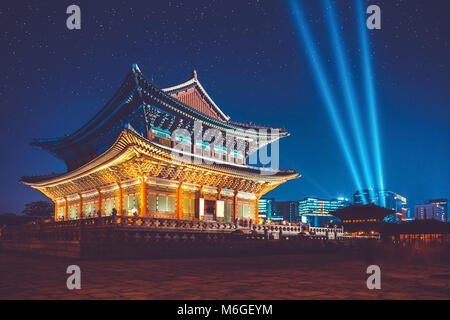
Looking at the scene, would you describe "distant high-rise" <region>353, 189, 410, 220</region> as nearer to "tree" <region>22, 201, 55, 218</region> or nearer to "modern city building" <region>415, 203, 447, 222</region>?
"modern city building" <region>415, 203, 447, 222</region>

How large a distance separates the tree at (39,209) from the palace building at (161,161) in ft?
83.2

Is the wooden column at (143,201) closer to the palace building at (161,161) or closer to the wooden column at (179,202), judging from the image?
the palace building at (161,161)

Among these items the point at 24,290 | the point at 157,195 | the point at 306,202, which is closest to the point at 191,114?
Answer: the point at 157,195

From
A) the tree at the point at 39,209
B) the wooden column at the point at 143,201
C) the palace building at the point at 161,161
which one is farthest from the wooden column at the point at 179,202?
the tree at the point at 39,209

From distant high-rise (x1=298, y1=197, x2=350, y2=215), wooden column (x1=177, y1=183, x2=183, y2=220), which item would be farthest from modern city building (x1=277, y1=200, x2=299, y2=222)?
wooden column (x1=177, y1=183, x2=183, y2=220)

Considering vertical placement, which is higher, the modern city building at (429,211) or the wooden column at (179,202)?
the wooden column at (179,202)

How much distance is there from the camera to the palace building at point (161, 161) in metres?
23.3

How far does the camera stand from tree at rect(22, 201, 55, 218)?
5759cm

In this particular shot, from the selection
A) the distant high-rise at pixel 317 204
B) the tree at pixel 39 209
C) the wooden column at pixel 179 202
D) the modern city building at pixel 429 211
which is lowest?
the modern city building at pixel 429 211
